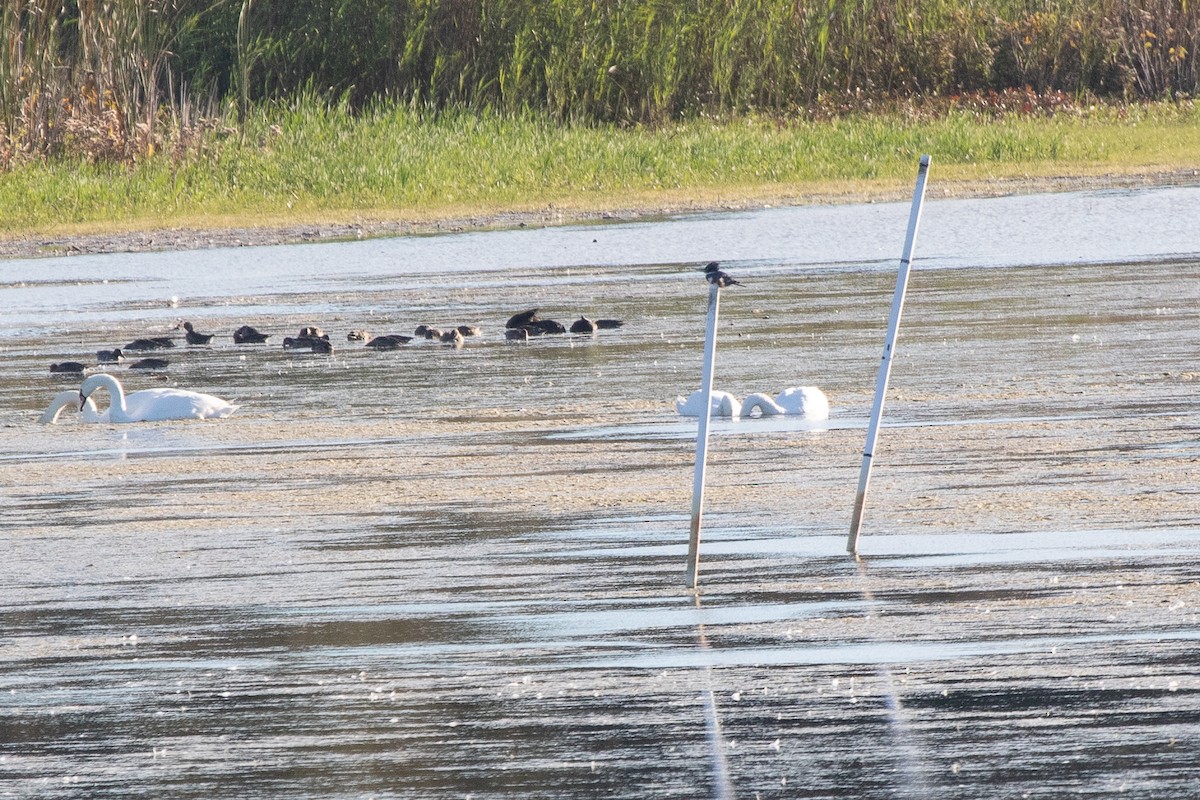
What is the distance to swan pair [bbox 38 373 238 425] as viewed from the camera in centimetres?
1280

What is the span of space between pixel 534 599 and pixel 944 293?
10878 millimetres

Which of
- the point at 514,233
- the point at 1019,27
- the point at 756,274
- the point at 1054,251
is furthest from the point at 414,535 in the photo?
the point at 1019,27

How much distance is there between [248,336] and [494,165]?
13645mm

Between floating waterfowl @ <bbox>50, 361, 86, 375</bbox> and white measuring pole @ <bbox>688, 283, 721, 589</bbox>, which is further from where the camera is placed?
floating waterfowl @ <bbox>50, 361, 86, 375</bbox>

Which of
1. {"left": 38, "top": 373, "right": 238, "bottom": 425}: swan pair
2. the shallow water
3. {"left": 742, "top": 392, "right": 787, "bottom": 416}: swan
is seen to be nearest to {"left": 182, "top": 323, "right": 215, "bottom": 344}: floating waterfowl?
the shallow water

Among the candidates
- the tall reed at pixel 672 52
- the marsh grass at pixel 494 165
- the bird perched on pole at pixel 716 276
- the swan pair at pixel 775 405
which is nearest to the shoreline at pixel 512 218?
the marsh grass at pixel 494 165

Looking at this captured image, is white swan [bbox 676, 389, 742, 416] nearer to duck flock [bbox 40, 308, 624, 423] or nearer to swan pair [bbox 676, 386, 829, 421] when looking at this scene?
swan pair [bbox 676, 386, 829, 421]

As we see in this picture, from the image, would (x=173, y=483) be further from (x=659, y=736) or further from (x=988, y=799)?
(x=988, y=799)

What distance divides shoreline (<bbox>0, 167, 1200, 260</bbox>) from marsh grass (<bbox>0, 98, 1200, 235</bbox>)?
0.29 m

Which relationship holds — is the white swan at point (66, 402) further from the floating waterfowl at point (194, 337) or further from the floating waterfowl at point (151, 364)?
the floating waterfowl at point (194, 337)

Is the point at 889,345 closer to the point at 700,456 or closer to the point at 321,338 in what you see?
the point at 700,456

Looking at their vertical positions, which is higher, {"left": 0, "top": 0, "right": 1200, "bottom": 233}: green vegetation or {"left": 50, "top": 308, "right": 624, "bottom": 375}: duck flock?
{"left": 0, "top": 0, "right": 1200, "bottom": 233}: green vegetation

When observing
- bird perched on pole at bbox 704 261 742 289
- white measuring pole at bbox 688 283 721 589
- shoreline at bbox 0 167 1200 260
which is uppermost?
bird perched on pole at bbox 704 261 742 289

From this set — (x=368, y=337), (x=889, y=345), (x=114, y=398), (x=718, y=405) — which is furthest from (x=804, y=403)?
(x=368, y=337)
